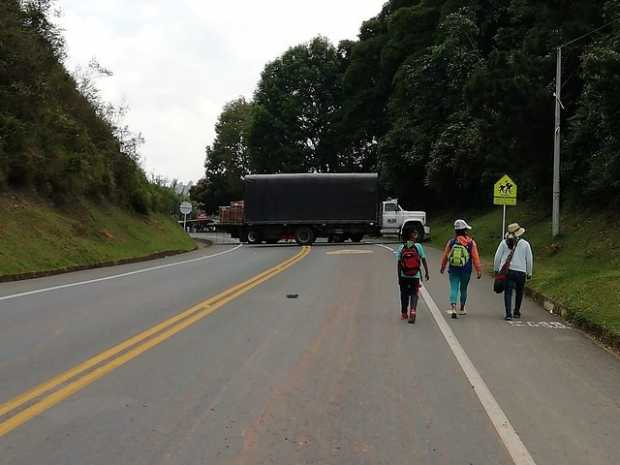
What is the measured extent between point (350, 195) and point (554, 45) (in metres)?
15.0

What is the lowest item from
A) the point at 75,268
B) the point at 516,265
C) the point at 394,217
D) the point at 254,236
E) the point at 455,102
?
the point at 75,268

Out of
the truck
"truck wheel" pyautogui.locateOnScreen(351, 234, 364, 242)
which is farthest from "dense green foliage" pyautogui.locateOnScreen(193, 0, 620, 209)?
"truck wheel" pyautogui.locateOnScreen(351, 234, 364, 242)

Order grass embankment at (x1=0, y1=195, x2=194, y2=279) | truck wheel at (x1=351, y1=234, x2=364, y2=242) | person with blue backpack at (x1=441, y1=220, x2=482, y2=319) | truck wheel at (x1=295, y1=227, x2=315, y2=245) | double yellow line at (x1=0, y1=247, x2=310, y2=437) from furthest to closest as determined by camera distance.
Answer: truck wheel at (x1=351, y1=234, x2=364, y2=242)
truck wheel at (x1=295, y1=227, x2=315, y2=245)
grass embankment at (x1=0, y1=195, x2=194, y2=279)
person with blue backpack at (x1=441, y1=220, x2=482, y2=319)
double yellow line at (x1=0, y1=247, x2=310, y2=437)

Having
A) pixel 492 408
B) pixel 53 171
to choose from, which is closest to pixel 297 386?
pixel 492 408

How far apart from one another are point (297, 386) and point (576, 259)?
15.4m

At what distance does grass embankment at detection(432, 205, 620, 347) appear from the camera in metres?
10.4

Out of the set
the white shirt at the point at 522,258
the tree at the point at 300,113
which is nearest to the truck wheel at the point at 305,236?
the tree at the point at 300,113

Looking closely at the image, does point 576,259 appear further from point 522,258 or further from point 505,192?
point 522,258

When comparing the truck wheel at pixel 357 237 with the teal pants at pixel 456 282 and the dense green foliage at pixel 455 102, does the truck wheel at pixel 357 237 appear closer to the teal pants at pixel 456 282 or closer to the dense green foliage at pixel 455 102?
the dense green foliage at pixel 455 102

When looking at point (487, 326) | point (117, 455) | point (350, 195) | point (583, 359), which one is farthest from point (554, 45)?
point (117, 455)

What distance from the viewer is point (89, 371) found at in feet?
22.1

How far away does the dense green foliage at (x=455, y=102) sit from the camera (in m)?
23.5

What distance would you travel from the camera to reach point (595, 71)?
63.8 ft

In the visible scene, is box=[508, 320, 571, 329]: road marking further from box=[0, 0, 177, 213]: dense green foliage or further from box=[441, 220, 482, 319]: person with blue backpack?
box=[0, 0, 177, 213]: dense green foliage
